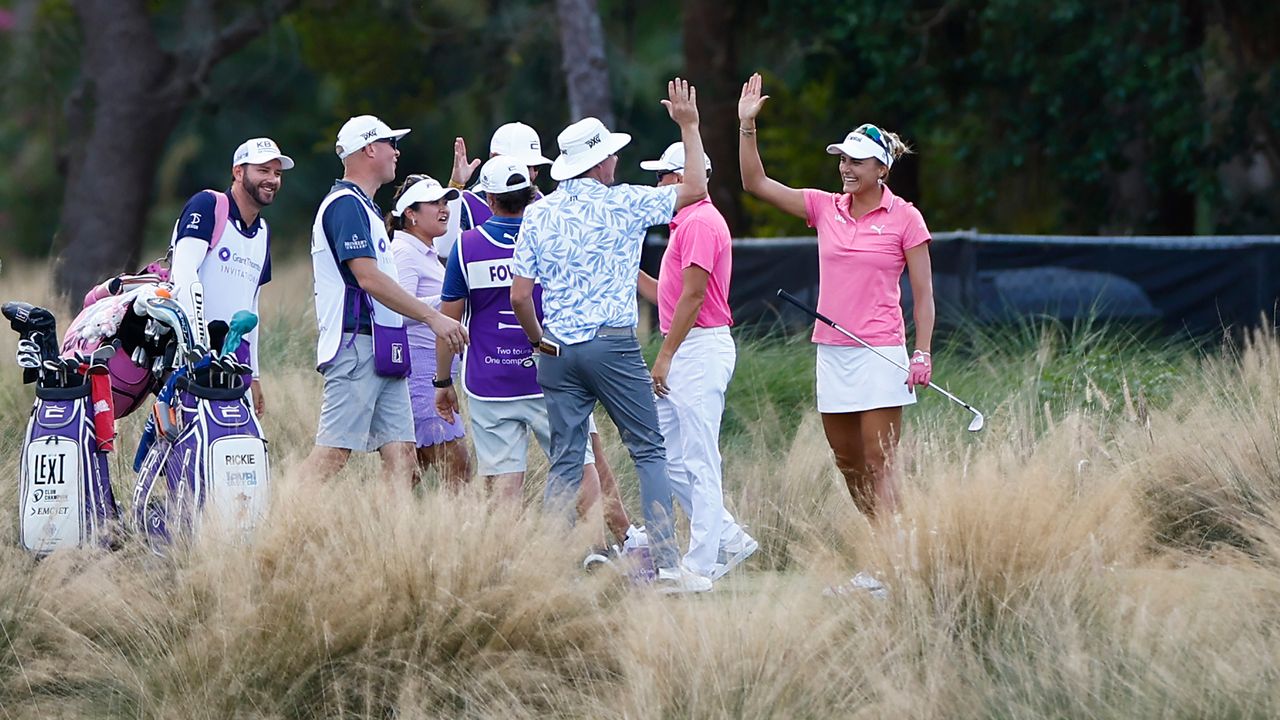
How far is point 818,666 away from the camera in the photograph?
18.1ft

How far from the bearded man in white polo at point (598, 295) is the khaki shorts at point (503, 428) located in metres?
0.37

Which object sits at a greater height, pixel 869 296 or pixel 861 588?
pixel 869 296

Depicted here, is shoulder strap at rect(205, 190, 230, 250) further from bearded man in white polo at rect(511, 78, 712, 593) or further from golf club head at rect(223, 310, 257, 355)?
bearded man in white polo at rect(511, 78, 712, 593)

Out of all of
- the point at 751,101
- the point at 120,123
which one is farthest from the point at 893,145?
Result: the point at 120,123

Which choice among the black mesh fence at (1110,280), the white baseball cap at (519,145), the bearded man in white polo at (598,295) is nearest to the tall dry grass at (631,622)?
the bearded man in white polo at (598,295)

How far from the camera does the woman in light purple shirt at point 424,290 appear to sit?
795cm

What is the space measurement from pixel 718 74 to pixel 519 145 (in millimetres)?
12380

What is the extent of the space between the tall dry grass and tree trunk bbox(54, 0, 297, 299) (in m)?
12.8

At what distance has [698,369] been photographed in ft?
23.3

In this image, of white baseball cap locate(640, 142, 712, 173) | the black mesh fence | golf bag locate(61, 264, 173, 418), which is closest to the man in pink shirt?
white baseball cap locate(640, 142, 712, 173)

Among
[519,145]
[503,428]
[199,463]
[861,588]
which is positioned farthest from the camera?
[519,145]

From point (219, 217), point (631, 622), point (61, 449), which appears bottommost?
point (631, 622)

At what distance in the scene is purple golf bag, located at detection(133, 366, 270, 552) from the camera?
644 cm

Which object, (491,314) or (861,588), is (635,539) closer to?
(491,314)
